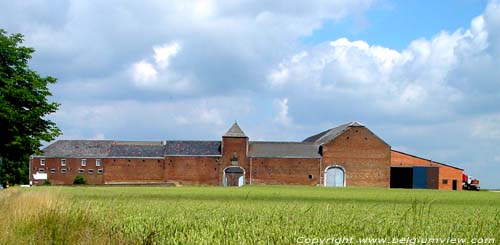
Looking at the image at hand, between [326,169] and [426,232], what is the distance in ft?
255

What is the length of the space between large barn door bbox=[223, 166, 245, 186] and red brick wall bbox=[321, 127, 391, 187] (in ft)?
34.6

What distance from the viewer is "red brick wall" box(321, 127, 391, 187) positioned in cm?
8719

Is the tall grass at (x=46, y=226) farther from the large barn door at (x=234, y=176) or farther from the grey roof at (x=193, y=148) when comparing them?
the grey roof at (x=193, y=148)

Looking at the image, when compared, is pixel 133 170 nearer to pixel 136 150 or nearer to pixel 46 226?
pixel 136 150

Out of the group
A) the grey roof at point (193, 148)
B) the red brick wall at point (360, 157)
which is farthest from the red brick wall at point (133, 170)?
the red brick wall at point (360, 157)

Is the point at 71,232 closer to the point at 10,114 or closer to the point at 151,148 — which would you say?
the point at 10,114

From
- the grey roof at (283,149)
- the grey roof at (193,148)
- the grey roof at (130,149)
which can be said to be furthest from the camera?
the grey roof at (130,149)

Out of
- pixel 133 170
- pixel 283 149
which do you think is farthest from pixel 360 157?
pixel 133 170

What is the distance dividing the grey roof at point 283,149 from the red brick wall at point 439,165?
39.5ft

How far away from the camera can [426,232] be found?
1112cm

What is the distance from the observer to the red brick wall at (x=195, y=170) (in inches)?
3506

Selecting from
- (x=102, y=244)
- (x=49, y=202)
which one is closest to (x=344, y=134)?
(x=49, y=202)

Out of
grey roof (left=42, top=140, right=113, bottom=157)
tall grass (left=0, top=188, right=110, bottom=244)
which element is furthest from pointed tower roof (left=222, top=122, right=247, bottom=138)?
tall grass (left=0, top=188, right=110, bottom=244)

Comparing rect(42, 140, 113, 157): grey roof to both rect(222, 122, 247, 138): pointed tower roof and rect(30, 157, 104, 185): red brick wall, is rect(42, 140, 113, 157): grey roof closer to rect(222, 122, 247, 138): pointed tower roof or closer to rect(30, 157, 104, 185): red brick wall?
rect(30, 157, 104, 185): red brick wall
